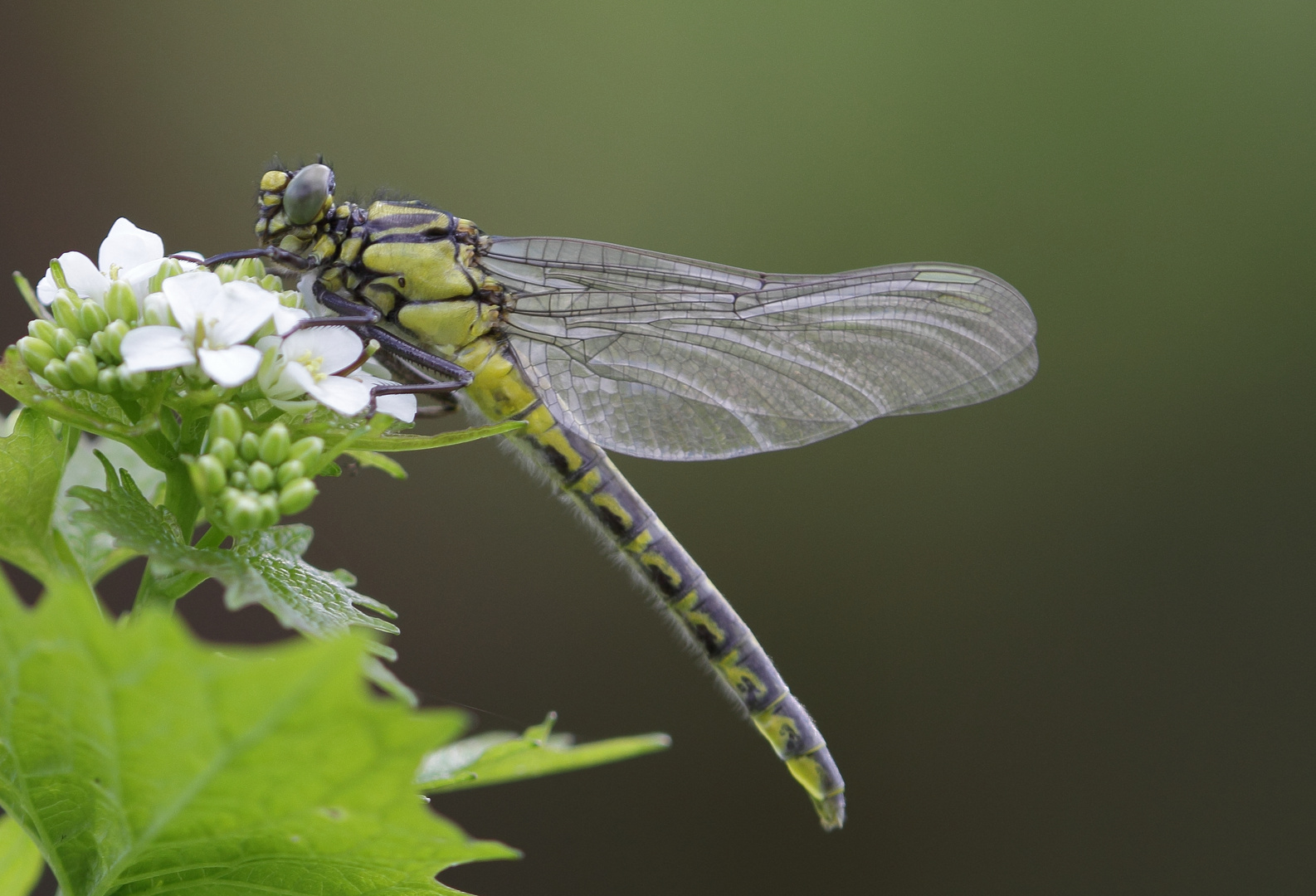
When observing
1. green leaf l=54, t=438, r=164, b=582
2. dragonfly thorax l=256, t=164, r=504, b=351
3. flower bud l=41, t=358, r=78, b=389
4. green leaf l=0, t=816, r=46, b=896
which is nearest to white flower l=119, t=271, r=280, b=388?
flower bud l=41, t=358, r=78, b=389

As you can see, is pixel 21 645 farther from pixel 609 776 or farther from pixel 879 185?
pixel 879 185

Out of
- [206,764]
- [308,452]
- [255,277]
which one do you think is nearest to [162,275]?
[255,277]

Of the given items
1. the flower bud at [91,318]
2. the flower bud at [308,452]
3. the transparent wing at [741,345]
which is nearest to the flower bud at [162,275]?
the flower bud at [91,318]

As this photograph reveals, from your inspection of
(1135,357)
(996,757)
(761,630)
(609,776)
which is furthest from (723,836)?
(1135,357)

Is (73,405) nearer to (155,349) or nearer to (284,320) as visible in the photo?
(155,349)

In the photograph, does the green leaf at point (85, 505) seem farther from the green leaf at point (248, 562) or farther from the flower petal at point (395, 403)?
the flower petal at point (395, 403)
